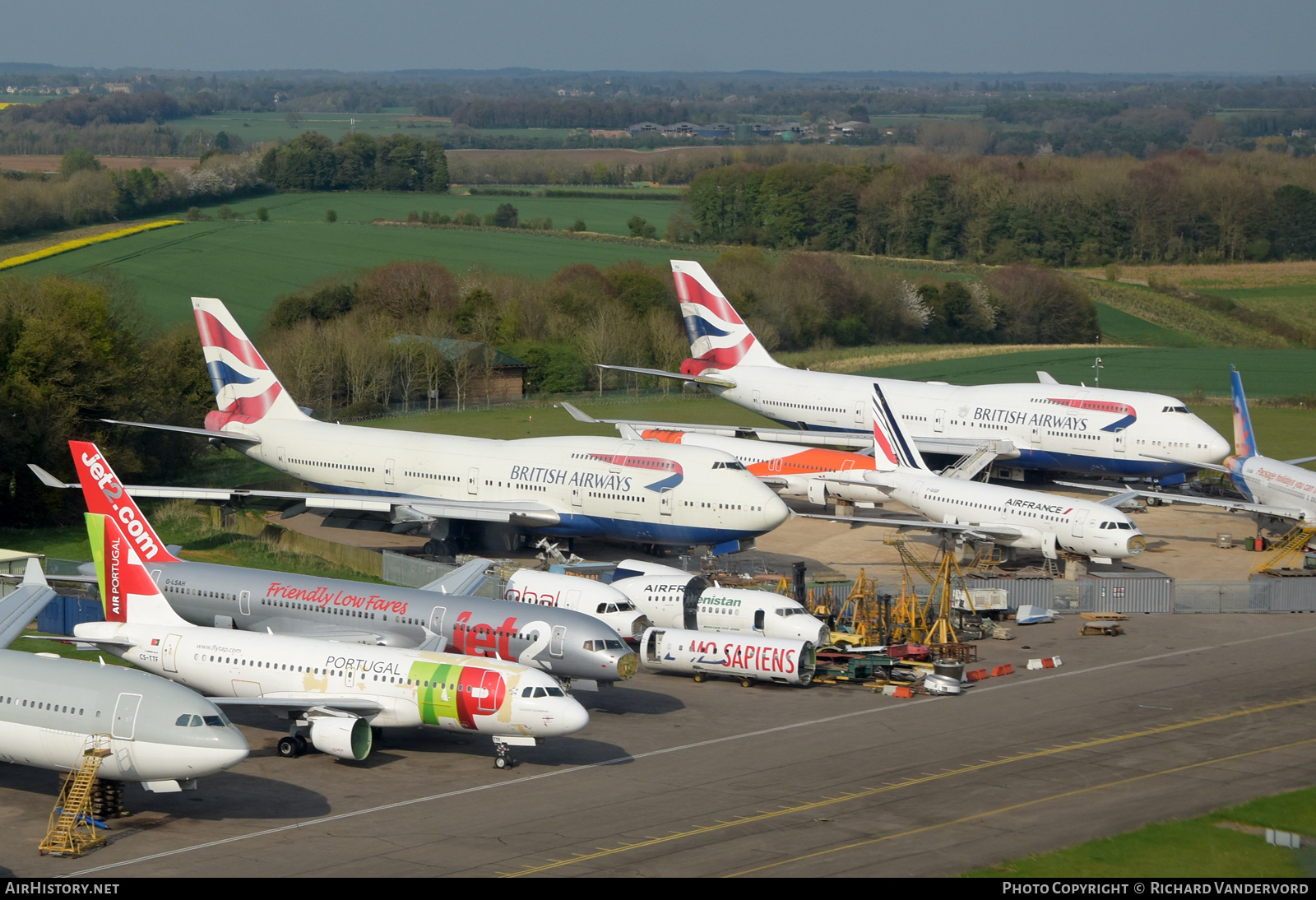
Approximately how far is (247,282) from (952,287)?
78.3 meters

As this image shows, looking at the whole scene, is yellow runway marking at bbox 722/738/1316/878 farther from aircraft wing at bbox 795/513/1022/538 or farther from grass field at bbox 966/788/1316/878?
aircraft wing at bbox 795/513/1022/538

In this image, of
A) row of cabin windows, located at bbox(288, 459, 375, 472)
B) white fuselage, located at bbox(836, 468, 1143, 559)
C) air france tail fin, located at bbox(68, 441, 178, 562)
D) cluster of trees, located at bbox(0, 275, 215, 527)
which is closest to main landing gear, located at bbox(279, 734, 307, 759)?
air france tail fin, located at bbox(68, 441, 178, 562)

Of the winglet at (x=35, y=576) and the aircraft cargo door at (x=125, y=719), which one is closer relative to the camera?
the aircraft cargo door at (x=125, y=719)

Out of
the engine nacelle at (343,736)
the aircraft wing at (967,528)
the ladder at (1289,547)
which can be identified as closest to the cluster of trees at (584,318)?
the aircraft wing at (967,528)

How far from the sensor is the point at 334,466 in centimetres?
7519

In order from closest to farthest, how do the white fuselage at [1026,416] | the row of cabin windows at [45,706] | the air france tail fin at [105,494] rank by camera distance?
the row of cabin windows at [45,706]
the air france tail fin at [105,494]
the white fuselage at [1026,416]

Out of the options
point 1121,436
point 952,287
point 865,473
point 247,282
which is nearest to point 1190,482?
point 1121,436

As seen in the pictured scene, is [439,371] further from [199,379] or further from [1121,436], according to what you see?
[1121,436]

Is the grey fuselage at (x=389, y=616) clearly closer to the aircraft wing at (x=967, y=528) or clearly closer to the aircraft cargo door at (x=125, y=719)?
the aircraft cargo door at (x=125, y=719)

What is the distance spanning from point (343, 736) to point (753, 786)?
11364mm

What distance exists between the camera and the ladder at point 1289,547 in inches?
2655

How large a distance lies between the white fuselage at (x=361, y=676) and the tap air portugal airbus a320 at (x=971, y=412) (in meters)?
47.7

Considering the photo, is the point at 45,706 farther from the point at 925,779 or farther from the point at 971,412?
the point at 971,412

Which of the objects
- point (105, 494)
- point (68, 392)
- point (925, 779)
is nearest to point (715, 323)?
point (68, 392)
